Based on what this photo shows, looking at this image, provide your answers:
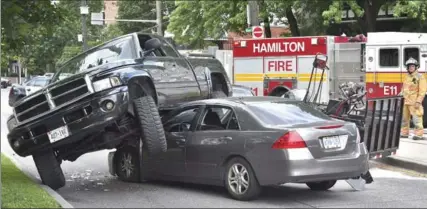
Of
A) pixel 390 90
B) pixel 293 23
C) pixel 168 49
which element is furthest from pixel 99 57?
pixel 293 23

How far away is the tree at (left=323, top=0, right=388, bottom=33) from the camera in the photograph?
20672mm

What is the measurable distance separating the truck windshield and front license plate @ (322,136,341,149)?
3.13 meters

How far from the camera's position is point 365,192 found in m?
8.14

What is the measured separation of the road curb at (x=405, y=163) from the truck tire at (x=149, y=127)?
4.59m

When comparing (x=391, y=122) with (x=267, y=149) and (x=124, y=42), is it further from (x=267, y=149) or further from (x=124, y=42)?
(x=124, y=42)

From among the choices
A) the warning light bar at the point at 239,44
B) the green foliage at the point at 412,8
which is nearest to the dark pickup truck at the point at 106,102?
the warning light bar at the point at 239,44

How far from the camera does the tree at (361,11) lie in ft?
67.8

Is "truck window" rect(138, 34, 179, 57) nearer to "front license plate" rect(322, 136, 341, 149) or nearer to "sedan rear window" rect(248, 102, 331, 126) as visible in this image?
"sedan rear window" rect(248, 102, 331, 126)

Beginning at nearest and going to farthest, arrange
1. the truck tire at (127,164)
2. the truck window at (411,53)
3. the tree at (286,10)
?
the truck tire at (127,164), the truck window at (411,53), the tree at (286,10)

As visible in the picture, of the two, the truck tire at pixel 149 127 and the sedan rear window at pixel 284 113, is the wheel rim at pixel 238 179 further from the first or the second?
the truck tire at pixel 149 127

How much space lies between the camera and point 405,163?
10375mm

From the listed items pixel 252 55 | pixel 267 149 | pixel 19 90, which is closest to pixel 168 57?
pixel 267 149

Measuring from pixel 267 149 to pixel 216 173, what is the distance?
0.96m

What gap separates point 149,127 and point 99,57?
1796 mm
